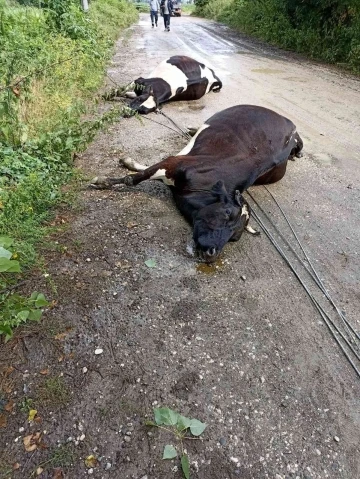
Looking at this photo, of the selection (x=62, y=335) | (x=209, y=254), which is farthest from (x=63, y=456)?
(x=209, y=254)

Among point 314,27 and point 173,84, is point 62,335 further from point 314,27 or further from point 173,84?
point 314,27

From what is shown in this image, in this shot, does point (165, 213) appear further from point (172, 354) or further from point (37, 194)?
point (172, 354)

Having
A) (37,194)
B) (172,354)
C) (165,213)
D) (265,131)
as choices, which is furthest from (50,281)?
(265,131)

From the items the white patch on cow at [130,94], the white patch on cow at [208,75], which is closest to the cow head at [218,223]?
the white patch on cow at [130,94]

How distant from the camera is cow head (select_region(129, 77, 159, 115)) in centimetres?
654

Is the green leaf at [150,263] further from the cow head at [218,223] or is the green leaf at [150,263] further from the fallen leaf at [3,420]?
the fallen leaf at [3,420]

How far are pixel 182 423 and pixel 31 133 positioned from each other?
3587 mm

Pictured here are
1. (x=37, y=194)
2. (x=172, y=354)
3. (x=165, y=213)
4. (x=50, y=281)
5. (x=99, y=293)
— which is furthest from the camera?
(x=165, y=213)

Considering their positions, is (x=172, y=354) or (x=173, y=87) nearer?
(x=172, y=354)

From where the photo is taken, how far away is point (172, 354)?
8.26ft

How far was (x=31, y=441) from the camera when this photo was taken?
1974mm

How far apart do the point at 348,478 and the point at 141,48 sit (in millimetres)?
13362

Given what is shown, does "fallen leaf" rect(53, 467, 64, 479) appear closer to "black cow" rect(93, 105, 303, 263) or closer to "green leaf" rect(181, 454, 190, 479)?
"green leaf" rect(181, 454, 190, 479)

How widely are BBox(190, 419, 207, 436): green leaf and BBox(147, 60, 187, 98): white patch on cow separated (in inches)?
237
